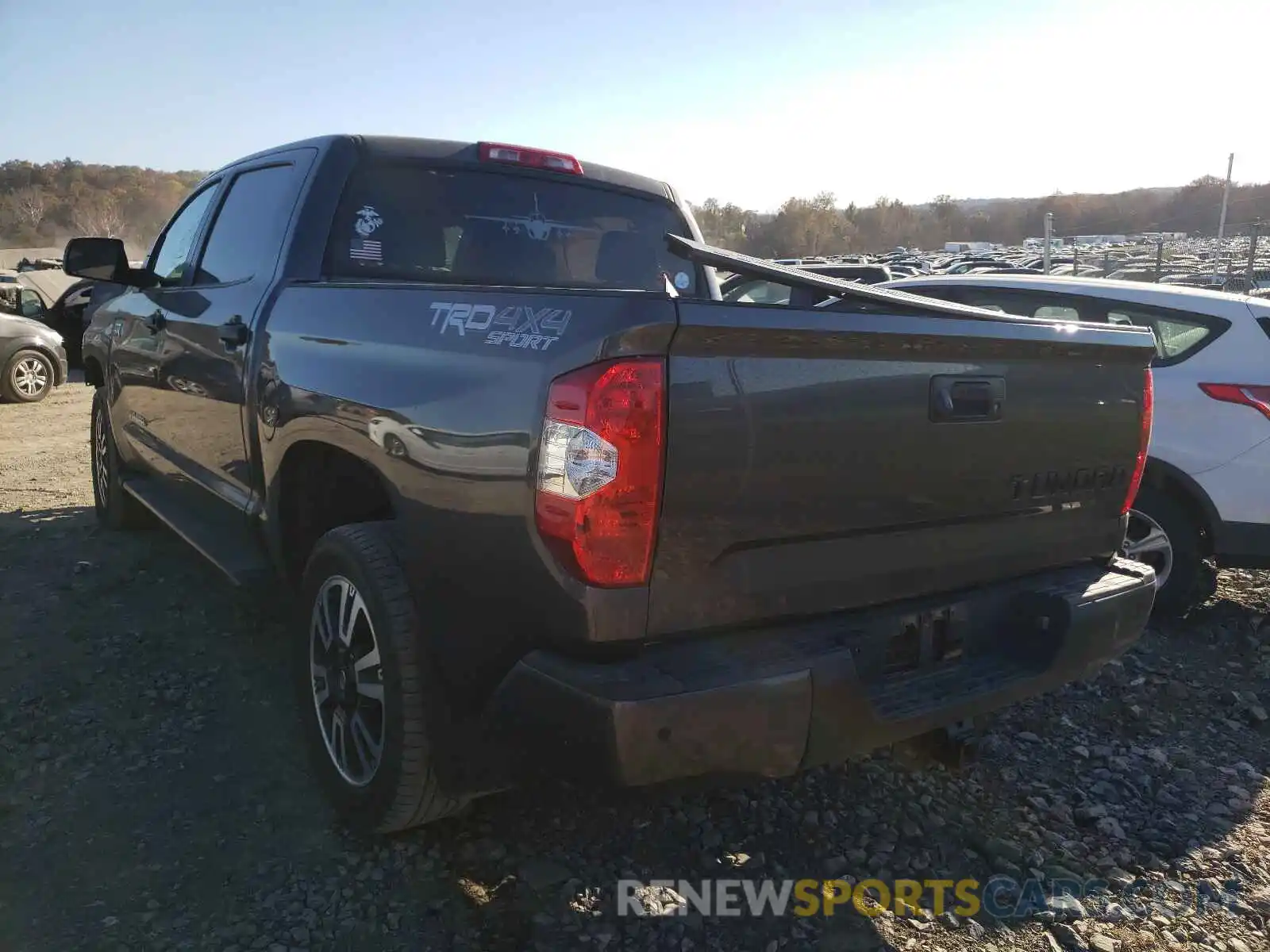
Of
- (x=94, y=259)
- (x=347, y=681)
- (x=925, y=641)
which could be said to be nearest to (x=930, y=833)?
(x=925, y=641)

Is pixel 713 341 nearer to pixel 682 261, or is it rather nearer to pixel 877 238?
pixel 682 261

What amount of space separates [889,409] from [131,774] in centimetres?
260

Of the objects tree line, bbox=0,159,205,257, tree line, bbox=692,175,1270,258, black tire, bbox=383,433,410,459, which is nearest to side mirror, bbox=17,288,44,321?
black tire, bbox=383,433,410,459

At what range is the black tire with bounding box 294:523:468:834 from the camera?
2.32 meters

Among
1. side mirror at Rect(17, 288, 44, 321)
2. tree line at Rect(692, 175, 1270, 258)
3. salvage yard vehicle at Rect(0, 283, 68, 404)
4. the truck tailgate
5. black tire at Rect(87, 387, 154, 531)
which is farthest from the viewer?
tree line at Rect(692, 175, 1270, 258)

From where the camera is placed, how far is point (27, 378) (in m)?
12.0

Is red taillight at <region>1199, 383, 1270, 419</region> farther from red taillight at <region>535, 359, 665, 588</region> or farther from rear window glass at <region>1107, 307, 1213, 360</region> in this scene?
red taillight at <region>535, 359, 665, 588</region>

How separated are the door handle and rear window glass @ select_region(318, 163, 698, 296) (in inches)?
14.7

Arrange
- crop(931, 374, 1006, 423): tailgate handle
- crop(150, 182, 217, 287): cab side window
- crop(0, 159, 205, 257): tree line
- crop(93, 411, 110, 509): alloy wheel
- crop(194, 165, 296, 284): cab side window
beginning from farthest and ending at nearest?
crop(0, 159, 205, 257): tree line
crop(93, 411, 110, 509): alloy wheel
crop(150, 182, 217, 287): cab side window
crop(194, 165, 296, 284): cab side window
crop(931, 374, 1006, 423): tailgate handle

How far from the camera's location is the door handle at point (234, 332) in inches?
128

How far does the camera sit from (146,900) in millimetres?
2434

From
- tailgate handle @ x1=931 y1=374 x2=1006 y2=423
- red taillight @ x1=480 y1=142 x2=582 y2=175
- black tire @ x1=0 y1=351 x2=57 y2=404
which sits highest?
red taillight @ x1=480 y1=142 x2=582 y2=175

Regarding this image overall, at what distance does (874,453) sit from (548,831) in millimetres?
1482

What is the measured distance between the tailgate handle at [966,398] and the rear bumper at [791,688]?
18.6 inches
